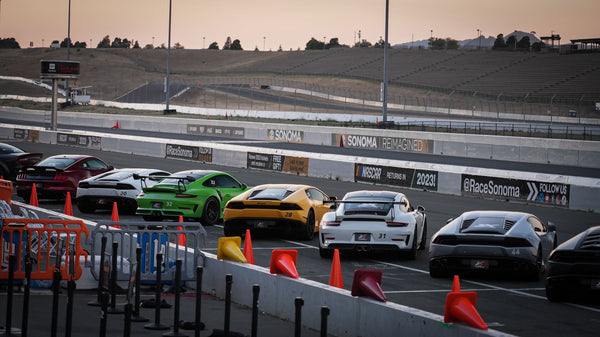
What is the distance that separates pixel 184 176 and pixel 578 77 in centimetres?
7540

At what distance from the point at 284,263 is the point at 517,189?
17.8m

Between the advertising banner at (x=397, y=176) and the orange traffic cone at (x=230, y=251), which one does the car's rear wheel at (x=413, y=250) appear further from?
the advertising banner at (x=397, y=176)

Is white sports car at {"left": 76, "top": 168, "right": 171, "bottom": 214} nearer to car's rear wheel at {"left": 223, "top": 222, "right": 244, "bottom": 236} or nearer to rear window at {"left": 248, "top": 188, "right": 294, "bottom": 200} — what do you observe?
rear window at {"left": 248, "top": 188, "right": 294, "bottom": 200}

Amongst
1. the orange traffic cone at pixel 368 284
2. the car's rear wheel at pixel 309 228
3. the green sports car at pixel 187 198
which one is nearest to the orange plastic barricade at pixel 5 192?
the green sports car at pixel 187 198

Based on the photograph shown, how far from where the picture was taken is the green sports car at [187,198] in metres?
21.2

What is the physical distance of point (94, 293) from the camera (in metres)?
12.9

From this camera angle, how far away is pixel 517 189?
28.0m

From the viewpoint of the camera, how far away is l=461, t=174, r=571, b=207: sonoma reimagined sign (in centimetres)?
2680

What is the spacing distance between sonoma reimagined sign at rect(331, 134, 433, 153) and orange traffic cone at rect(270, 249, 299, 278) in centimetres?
3673

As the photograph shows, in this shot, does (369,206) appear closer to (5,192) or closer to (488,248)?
(488,248)

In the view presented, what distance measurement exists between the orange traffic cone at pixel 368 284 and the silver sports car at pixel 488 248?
→ 15.1 ft

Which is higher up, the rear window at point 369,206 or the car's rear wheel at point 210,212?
the rear window at point 369,206

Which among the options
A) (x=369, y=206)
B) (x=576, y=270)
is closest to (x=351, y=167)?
(x=369, y=206)

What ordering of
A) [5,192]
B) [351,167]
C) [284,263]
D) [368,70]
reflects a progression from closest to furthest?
1. [284,263]
2. [5,192]
3. [351,167]
4. [368,70]
